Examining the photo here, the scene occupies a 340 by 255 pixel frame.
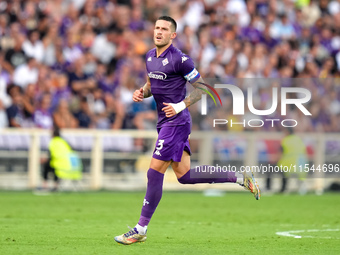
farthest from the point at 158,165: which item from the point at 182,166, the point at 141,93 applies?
the point at 141,93

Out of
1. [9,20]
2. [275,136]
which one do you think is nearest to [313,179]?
[275,136]

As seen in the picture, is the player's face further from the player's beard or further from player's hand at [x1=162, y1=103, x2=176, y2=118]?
player's hand at [x1=162, y1=103, x2=176, y2=118]

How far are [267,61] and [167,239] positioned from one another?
13.6 meters

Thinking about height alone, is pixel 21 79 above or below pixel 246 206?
above

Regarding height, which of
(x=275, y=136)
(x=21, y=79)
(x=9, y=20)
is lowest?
(x=275, y=136)

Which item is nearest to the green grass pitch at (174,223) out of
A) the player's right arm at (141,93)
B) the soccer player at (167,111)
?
the soccer player at (167,111)

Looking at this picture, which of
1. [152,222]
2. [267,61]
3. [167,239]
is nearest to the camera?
[167,239]

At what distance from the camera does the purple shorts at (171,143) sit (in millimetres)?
8188

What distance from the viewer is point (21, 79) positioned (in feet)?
60.1

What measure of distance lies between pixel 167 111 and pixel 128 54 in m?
12.3

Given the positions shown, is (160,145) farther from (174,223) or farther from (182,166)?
(174,223)

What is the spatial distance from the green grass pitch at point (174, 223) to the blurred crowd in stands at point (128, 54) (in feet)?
7.31

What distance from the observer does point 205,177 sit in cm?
859

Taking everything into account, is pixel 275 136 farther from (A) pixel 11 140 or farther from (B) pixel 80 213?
(B) pixel 80 213
